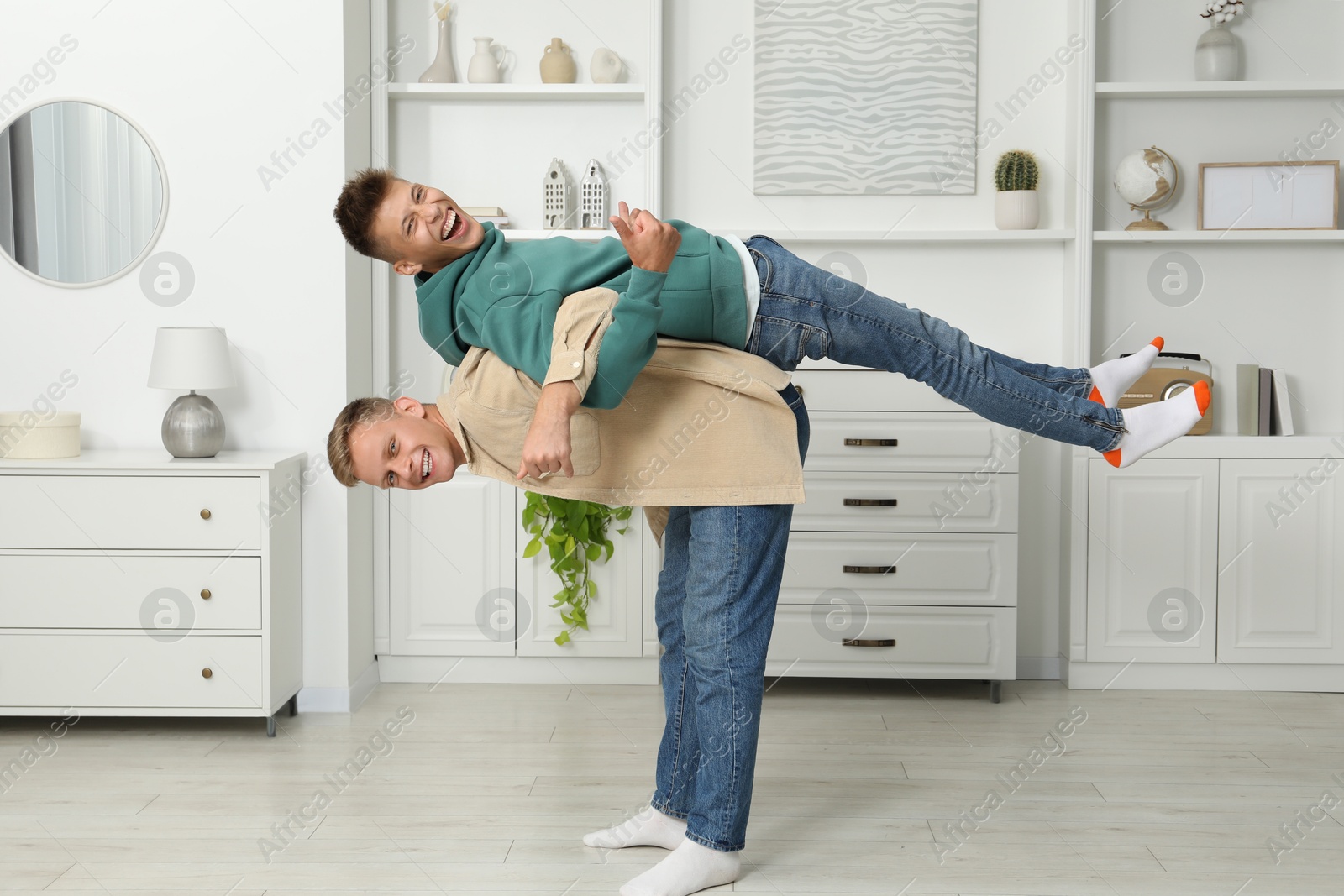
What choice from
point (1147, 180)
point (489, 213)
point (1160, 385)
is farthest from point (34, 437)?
point (1147, 180)

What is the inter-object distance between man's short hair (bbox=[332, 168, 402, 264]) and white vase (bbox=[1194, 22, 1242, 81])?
2.69 meters

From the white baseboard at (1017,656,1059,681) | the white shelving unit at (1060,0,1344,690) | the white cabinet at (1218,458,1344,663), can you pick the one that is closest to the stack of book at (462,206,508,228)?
the white shelving unit at (1060,0,1344,690)

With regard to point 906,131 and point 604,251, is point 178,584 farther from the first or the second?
point 906,131

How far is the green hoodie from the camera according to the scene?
63.2 inches

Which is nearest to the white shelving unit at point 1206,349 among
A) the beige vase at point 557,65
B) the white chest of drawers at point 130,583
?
the beige vase at point 557,65

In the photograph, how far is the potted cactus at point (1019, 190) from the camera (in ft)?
10.9

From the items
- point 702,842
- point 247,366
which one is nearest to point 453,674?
point 247,366

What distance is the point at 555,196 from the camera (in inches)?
132

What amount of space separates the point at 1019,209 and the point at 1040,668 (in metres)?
1.46

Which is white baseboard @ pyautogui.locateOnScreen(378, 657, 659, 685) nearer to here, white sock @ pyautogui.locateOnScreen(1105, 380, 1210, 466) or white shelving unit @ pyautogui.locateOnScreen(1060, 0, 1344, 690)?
white shelving unit @ pyautogui.locateOnScreen(1060, 0, 1344, 690)

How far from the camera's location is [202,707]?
276 cm

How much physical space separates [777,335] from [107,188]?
221cm

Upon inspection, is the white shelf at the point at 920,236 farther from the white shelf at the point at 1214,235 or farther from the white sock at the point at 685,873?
the white sock at the point at 685,873

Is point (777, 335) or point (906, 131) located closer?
point (777, 335)
